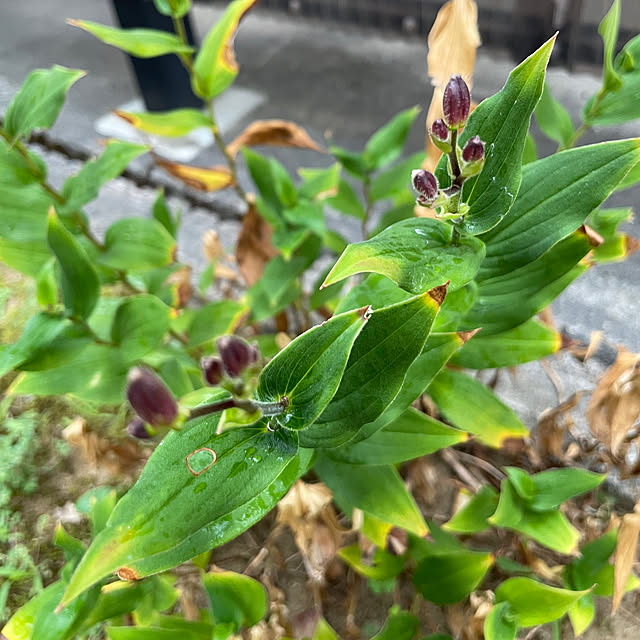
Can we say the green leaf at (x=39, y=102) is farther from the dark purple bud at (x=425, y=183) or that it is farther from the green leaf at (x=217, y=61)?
the dark purple bud at (x=425, y=183)

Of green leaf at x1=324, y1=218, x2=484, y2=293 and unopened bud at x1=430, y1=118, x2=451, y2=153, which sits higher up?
unopened bud at x1=430, y1=118, x2=451, y2=153

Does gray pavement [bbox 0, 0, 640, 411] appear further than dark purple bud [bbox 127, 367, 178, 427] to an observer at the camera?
Yes

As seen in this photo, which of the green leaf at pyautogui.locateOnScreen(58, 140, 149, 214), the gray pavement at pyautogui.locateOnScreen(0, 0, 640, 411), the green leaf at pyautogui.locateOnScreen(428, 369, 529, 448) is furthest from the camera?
the gray pavement at pyautogui.locateOnScreen(0, 0, 640, 411)

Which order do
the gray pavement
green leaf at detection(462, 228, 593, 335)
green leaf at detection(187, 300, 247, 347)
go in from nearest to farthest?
green leaf at detection(462, 228, 593, 335) → green leaf at detection(187, 300, 247, 347) → the gray pavement

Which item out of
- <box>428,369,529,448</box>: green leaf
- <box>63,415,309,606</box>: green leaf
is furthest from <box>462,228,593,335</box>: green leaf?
<box>63,415,309,606</box>: green leaf

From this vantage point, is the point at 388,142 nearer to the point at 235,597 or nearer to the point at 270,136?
the point at 270,136

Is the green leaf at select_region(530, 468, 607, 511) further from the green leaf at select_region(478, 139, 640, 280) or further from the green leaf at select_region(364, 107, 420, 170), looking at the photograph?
the green leaf at select_region(364, 107, 420, 170)

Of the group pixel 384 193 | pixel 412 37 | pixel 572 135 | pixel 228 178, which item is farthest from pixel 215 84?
pixel 412 37
